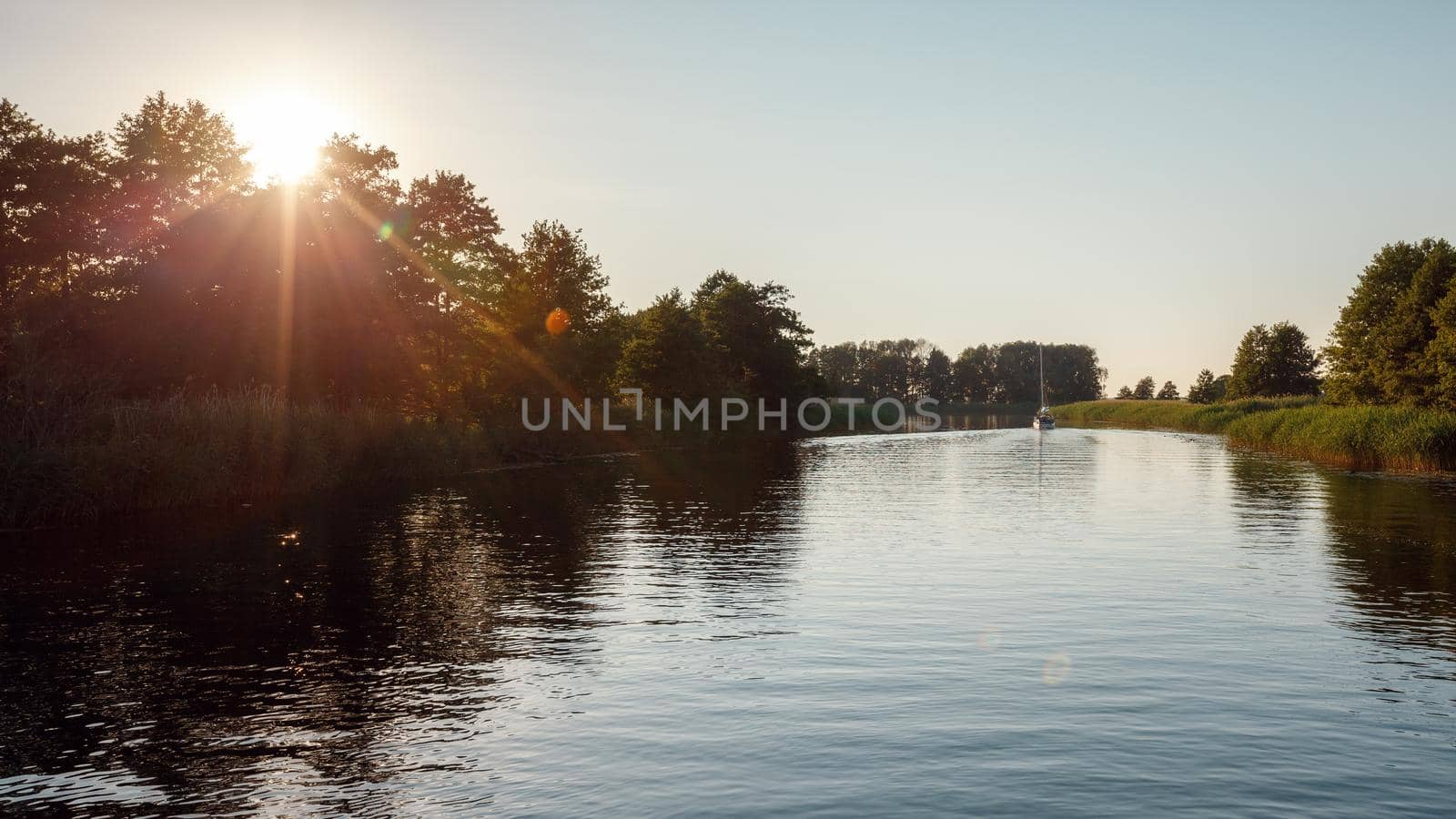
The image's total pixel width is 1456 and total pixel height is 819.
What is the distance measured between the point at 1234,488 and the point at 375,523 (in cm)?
3391

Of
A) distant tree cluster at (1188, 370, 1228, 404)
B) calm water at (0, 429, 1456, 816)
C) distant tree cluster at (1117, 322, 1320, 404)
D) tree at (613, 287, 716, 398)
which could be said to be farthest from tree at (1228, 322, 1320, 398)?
calm water at (0, 429, 1456, 816)

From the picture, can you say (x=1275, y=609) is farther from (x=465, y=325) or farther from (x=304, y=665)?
(x=465, y=325)

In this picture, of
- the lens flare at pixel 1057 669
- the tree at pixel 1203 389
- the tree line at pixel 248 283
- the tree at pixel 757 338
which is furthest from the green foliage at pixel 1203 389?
the lens flare at pixel 1057 669

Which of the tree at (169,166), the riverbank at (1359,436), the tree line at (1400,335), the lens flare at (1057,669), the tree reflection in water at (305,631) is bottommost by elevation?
the lens flare at (1057,669)

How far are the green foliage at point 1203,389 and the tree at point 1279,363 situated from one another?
33.9 metres

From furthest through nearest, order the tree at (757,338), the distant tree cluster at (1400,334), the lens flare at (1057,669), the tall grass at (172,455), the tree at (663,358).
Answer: the tree at (757,338)
the tree at (663,358)
the distant tree cluster at (1400,334)
the tall grass at (172,455)
the lens flare at (1057,669)

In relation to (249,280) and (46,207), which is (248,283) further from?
(46,207)

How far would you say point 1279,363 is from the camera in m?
131

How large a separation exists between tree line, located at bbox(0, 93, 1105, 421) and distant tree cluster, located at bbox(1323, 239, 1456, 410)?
55670mm

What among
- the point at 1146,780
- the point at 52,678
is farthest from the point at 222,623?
the point at 1146,780

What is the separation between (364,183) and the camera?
69.8 meters

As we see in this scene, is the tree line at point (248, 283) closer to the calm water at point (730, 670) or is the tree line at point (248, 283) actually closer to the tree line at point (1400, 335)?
the calm water at point (730, 670)

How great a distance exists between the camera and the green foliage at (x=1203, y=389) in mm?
168625

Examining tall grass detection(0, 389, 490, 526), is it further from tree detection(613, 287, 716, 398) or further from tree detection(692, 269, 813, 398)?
tree detection(692, 269, 813, 398)
